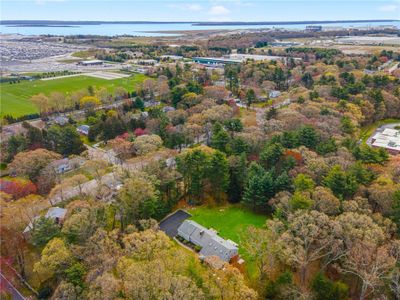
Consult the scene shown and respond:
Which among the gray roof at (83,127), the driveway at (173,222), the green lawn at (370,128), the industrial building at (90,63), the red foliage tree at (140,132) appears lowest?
the driveway at (173,222)

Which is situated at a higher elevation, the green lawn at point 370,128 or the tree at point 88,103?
the tree at point 88,103

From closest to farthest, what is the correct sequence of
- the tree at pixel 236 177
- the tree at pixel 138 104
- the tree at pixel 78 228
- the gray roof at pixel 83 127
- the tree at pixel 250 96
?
the tree at pixel 78 228, the tree at pixel 236 177, the gray roof at pixel 83 127, the tree at pixel 250 96, the tree at pixel 138 104

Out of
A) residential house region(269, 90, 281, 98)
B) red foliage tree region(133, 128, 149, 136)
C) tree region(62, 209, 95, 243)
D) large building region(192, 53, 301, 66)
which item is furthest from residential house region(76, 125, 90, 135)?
large building region(192, 53, 301, 66)

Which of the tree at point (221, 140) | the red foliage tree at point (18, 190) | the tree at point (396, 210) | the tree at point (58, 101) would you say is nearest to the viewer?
the tree at point (396, 210)

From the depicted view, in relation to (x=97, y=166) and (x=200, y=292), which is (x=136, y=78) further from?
(x=200, y=292)

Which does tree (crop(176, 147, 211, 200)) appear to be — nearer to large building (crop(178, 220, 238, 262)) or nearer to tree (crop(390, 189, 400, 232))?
large building (crop(178, 220, 238, 262))

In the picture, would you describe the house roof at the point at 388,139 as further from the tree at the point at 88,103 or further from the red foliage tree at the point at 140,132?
the tree at the point at 88,103

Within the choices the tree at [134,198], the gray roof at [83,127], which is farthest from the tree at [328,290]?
the gray roof at [83,127]
